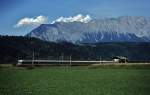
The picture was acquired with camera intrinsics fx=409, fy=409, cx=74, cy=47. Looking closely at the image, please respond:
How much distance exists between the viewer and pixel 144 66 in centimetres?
10800

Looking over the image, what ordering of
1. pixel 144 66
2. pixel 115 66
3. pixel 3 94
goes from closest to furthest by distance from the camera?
pixel 3 94
pixel 144 66
pixel 115 66

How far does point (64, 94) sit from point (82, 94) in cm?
99

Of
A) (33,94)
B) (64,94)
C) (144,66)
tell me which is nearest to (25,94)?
(33,94)

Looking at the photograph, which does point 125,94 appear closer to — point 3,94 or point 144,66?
point 3,94

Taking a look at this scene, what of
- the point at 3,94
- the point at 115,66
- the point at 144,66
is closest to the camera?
the point at 3,94

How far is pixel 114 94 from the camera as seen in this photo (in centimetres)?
2241

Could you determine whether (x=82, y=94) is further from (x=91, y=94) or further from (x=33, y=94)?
(x=33, y=94)

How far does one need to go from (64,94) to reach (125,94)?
3.33 meters

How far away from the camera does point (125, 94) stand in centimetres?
2227

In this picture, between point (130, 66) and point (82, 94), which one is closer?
point (82, 94)

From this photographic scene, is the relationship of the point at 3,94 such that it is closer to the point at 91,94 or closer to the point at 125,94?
the point at 91,94

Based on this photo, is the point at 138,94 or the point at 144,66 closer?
the point at 138,94

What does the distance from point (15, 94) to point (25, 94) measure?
54 centimetres

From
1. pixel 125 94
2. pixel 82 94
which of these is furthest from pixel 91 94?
pixel 125 94
